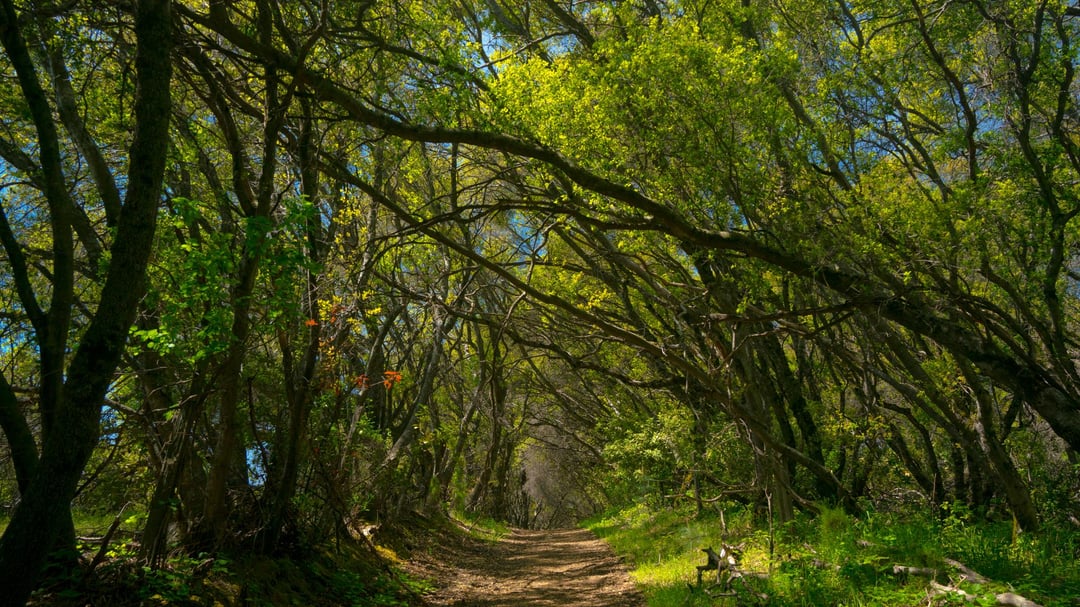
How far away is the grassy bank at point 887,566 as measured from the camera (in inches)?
200

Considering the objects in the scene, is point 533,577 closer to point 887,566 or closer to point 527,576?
point 527,576

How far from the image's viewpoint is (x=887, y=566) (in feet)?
18.8

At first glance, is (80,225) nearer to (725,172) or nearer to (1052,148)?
(725,172)

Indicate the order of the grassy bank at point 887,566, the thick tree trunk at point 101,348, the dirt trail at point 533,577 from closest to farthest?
the thick tree trunk at point 101,348 → the grassy bank at point 887,566 → the dirt trail at point 533,577

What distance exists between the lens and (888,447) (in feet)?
38.9

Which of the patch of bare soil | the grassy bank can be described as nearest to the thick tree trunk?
the grassy bank

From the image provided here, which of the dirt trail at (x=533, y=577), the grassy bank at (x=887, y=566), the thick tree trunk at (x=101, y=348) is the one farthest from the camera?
the dirt trail at (x=533, y=577)

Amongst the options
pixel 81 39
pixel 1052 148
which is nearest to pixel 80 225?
pixel 81 39

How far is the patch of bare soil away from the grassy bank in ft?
2.91

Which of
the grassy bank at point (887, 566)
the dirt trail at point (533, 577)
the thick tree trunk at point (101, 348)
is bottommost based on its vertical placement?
the dirt trail at point (533, 577)

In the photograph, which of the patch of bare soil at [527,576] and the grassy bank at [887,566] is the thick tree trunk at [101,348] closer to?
the grassy bank at [887,566]

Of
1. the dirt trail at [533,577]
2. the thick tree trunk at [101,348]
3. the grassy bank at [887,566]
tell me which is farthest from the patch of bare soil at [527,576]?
the thick tree trunk at [101,348]

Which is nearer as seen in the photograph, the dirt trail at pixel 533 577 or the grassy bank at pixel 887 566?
the grassy bank at pixel 887 566

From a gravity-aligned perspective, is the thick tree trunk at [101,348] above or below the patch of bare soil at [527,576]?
above
